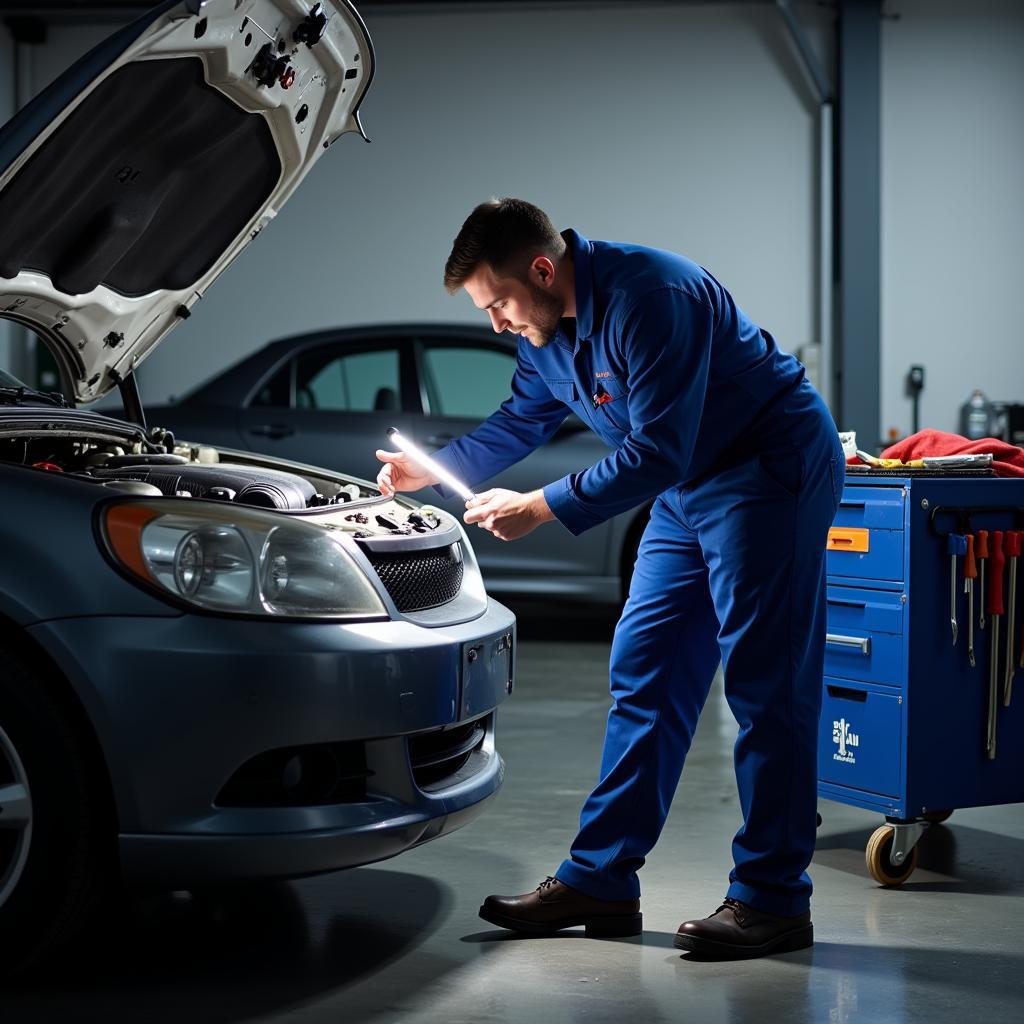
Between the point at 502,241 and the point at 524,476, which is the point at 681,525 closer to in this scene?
the point at 502,241

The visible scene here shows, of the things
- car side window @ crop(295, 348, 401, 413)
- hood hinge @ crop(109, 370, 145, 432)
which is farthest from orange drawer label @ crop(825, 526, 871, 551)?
car side window @ crop(295, 348, 401, 413)

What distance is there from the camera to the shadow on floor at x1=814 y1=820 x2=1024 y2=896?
3.01m

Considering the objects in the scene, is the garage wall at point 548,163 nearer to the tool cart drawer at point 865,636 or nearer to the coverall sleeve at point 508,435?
the tool cart drawer at point 865,636

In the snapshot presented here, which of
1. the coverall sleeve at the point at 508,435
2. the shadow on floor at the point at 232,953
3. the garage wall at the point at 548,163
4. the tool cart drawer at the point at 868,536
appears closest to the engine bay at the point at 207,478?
the coverall sleeve at the point at 508,435

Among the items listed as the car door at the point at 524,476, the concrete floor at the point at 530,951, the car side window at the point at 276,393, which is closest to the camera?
the concrete floor at the point at 530,951

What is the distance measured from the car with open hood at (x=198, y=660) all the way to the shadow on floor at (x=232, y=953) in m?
0.13

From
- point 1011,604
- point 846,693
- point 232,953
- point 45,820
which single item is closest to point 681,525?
point 846,693

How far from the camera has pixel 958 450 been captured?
10.9ft

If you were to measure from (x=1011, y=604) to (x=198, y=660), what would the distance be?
1834mm

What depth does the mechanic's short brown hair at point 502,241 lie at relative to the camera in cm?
249

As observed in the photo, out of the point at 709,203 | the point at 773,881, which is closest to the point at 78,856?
the point at 773,881

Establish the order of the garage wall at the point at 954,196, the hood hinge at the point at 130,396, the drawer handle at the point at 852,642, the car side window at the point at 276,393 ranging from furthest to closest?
the garage wall at the point at 954,196 < the car side window at the point at 276,393 < the hood hinge at the point at 130,396 < the drawer handle at the point at 852,642

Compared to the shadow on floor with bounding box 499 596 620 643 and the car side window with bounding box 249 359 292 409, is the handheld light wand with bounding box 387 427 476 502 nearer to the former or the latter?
the shadow on floor with bounding box 499 596 620 643

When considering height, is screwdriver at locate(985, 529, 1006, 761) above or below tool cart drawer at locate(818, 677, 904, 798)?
above
